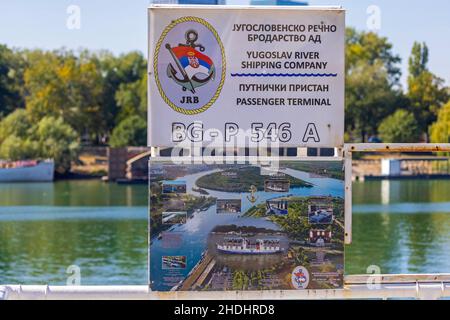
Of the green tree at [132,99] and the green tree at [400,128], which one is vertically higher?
the green tree at [132,99]

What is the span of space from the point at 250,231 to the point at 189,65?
1658 millimetres

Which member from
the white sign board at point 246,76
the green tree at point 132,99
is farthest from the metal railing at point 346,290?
the green tree at point 132,99

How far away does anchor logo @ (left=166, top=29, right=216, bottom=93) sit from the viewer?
9.77 metres

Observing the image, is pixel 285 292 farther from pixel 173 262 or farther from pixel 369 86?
pixel 369 86

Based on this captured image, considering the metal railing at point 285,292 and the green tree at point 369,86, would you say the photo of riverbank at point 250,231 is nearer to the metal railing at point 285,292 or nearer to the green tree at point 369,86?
the metal railing at point 285,292

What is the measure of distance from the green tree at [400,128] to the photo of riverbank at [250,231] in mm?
89493

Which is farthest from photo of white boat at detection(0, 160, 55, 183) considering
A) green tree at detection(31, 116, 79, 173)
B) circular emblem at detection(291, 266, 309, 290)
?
circular emblem at detection(291, 266, 309, 290)

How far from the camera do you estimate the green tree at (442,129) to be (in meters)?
91.4

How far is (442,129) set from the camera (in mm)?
93125

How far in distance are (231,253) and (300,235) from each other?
68 cm

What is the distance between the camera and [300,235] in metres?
9.85

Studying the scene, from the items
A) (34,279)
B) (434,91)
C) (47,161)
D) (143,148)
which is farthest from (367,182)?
(34,279)
